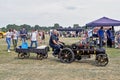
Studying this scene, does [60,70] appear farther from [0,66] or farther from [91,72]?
[0,66]

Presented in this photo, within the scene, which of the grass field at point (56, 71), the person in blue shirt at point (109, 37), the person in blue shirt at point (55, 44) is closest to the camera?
the grass field at point (56, 71)

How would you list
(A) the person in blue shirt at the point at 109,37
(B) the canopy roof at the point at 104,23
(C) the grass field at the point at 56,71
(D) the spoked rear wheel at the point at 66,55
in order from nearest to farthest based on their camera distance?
1. (C) the grass field at the point at 56,71
2. (D) the spoked rear wheel at the point at 66,55
3. (B) the canopy roof at the point at 104,23
4. (A) the person in blue shirt at the point at 109,37

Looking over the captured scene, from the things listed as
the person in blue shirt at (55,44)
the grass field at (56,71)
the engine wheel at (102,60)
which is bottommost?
the grass field at (56,71)

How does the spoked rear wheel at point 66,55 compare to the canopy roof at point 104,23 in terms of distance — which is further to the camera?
the canopy roof at point 104,23

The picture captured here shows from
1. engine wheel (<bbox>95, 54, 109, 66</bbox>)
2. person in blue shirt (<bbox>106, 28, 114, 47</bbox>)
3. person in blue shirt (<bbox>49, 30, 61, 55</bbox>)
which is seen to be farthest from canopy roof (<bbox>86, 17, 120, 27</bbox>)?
engine wheel (<bbox>95, 54, 109, 66</bbox>)

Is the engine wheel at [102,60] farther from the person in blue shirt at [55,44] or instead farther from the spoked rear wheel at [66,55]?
the person in blue shirt at [55,44]

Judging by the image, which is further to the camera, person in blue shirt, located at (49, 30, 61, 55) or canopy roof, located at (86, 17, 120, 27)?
canopy roof, located at (86, 17, 120, 27)

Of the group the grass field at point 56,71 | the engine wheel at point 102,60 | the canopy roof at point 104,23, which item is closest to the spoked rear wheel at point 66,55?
the grass field at point 56,71

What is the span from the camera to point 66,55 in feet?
42.7

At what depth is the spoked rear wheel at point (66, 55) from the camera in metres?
12.9

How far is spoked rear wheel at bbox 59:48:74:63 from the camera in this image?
1288cm

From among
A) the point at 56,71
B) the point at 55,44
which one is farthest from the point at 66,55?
the point at 56,71

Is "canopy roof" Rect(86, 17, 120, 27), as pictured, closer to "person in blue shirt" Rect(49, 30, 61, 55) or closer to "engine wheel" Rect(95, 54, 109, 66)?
"person in blue shirt" Rect(49, 30, 61, 55)

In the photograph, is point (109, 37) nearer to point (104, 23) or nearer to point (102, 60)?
point (104, 23)
